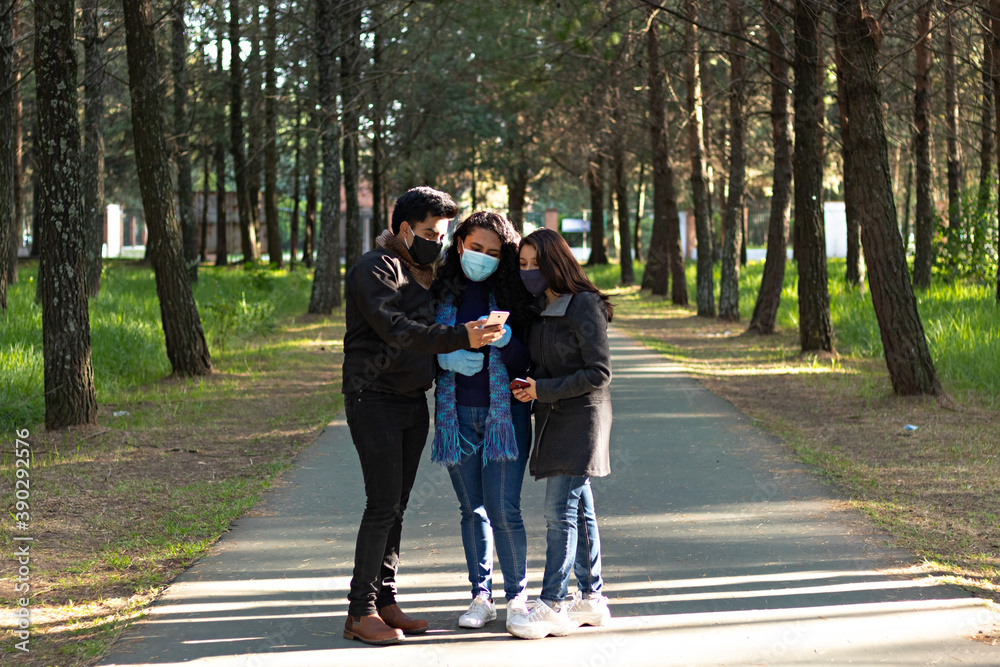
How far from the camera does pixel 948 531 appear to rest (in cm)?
600

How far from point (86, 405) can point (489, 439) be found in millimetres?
6047

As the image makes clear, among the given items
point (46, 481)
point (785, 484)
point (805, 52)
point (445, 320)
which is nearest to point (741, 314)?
point (805, 52)

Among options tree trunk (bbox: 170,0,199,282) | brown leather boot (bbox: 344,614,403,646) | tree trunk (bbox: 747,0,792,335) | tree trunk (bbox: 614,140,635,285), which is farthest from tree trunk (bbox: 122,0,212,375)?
tree trunk (bbox: 614,140,635,285)

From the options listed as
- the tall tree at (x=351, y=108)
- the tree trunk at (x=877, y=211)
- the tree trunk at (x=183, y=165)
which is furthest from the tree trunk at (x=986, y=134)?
the tree trunk at (x=183, y=165)

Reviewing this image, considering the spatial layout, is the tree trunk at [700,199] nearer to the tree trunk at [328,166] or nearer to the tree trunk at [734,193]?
the tree trunk at [734,193]

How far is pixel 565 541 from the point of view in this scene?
4543mm

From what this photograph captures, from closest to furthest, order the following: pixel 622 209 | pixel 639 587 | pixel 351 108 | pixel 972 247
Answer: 1. pixel 639 587
2. pixel 972 247
3. pixel 351 108
4. pixel 622 209

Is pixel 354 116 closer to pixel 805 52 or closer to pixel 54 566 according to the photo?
pixel 805 52

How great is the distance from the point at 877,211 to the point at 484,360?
7.50 metres

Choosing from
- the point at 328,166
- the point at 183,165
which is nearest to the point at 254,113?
the point at 183,165

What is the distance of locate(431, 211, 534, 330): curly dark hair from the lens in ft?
14.8

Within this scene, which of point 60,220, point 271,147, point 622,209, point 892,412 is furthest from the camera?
point 622,209

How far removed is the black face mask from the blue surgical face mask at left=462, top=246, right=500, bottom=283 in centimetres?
14

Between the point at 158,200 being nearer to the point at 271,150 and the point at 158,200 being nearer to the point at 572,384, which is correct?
the point at 572,384
